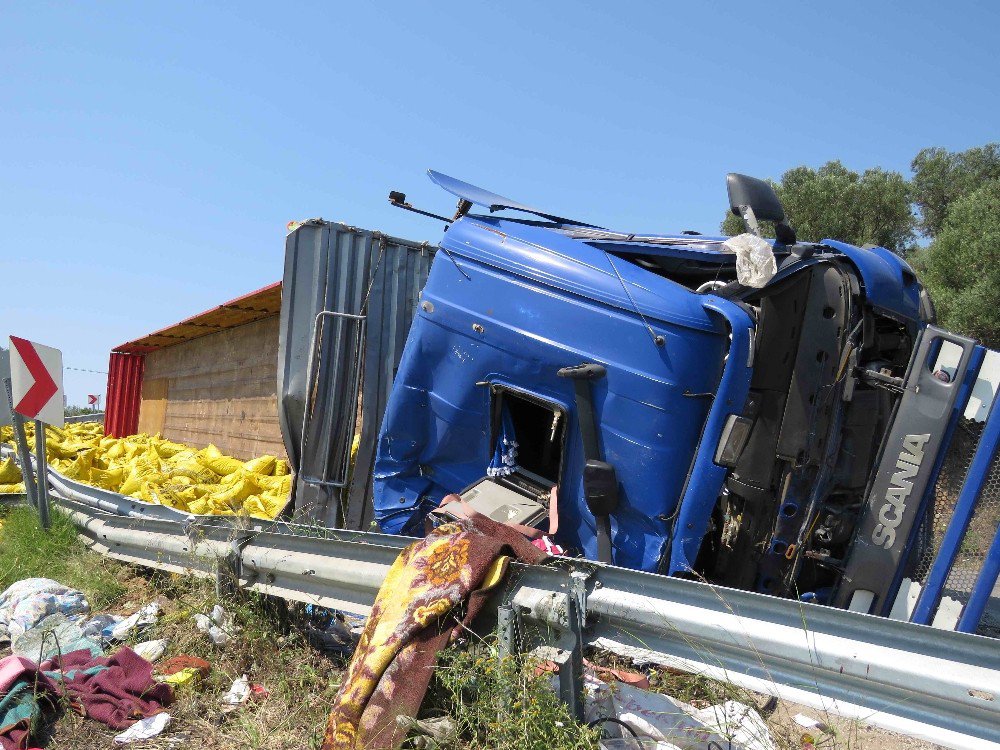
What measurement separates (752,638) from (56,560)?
16.7 feet

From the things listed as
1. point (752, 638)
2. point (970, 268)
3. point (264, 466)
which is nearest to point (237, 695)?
point (752, 638)

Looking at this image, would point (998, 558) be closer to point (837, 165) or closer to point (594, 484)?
point (594, 484)

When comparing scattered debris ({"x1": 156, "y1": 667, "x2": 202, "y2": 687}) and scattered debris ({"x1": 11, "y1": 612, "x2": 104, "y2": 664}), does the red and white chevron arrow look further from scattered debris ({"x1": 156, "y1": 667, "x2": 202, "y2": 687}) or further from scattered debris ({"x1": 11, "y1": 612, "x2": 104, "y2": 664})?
scattered debris ({"x1": 156, "y1": 667, "x2": 202, "y2": 687})

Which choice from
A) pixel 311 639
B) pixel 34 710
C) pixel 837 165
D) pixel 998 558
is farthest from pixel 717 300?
pixel 837 165

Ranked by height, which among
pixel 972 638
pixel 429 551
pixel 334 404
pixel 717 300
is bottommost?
pixel 334 404

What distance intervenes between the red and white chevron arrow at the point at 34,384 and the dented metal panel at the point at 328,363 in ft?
6.93

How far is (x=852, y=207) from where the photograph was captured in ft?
69.6

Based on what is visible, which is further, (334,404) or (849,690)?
(334,404)

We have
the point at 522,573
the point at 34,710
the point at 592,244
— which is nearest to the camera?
the point at 522,573

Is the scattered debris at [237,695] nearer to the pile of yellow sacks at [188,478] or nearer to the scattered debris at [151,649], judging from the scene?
the scattered debris at [151,649]

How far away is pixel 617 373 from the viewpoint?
3699mm

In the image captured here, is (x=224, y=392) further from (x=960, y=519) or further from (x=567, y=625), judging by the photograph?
(x=960, y=519)

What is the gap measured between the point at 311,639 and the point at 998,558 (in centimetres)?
303

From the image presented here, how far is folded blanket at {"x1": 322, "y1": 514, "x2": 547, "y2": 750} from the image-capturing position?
2496 millimetres
